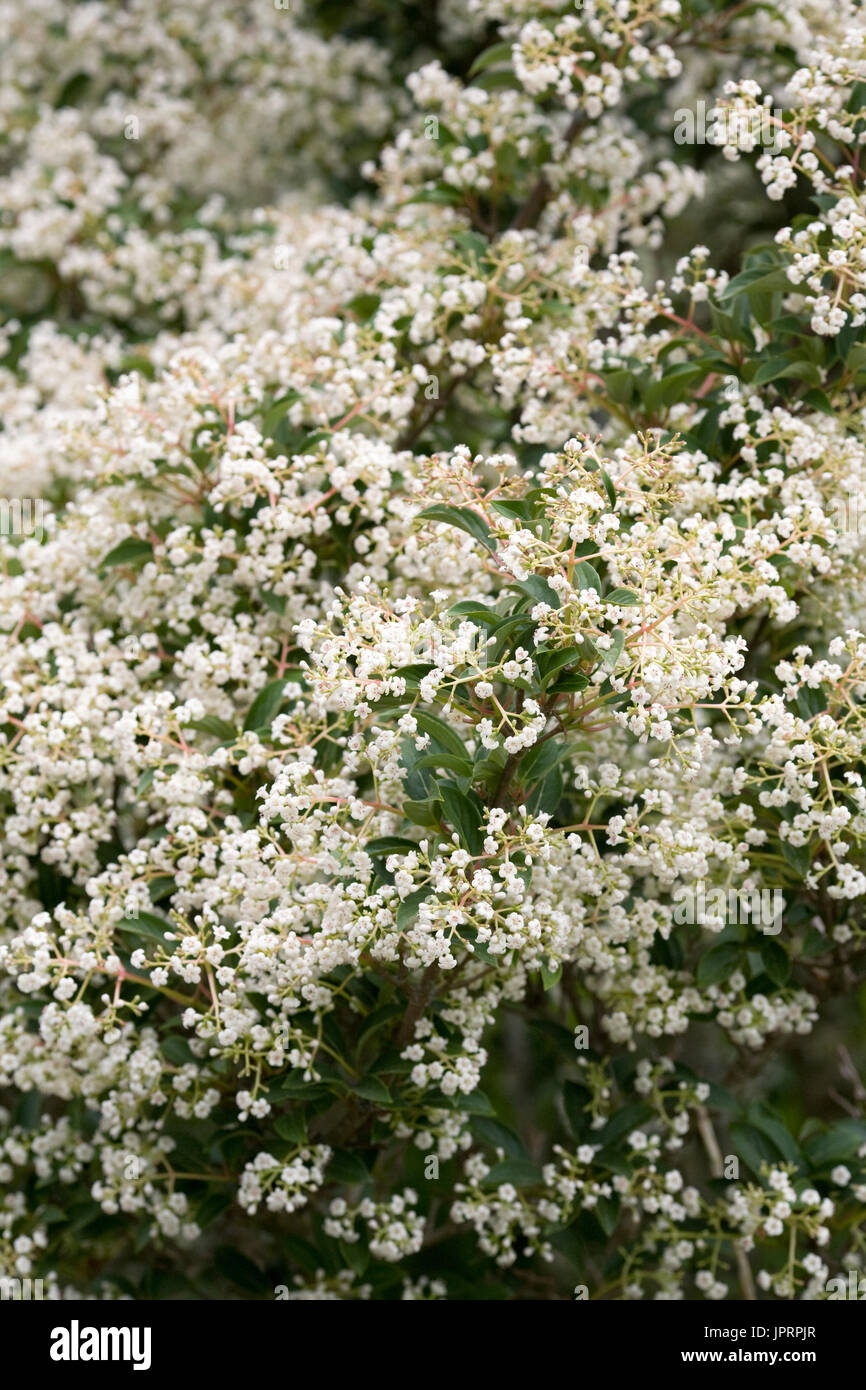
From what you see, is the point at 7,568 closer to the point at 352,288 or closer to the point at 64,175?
the point at 352,288

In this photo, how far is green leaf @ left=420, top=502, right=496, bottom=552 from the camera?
2.76m

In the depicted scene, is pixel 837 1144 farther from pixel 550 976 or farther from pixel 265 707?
pixel 265 707

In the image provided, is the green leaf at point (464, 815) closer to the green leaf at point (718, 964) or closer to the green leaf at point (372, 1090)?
the green leaf at point (372, 1090)

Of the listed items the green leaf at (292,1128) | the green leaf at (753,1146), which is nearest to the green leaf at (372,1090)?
the green leaf at (292,1128)

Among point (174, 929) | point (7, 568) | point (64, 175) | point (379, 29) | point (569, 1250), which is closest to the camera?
point (174, 929)

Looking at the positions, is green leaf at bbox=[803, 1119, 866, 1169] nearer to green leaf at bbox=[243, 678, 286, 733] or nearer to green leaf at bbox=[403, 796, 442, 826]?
green leaf at bbox=[403, 796, 442, 826]

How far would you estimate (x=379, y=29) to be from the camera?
5949 millimetres

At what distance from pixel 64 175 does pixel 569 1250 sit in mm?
4311

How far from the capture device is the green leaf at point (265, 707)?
10.8 feet

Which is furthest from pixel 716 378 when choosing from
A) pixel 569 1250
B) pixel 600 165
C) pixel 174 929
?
pixel 569 1250

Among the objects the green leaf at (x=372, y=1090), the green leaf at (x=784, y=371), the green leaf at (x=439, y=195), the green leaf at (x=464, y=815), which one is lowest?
the green leaf at (x=372, y=1090)

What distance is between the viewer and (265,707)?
3297mm

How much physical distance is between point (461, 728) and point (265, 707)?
0.56m

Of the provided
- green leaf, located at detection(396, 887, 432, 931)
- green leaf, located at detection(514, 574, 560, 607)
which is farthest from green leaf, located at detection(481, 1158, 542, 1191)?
green leaf, located at detection(514, 574, 560, 607)
